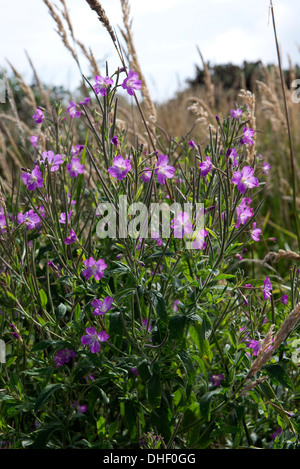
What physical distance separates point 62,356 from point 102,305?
0.30 m

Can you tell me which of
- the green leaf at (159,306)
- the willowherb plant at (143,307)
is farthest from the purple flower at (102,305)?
the green leaf at (159,306)

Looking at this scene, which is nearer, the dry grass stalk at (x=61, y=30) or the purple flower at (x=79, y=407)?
the purple flower at (x=79, y=407)

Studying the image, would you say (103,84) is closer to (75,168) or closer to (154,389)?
(75,168)

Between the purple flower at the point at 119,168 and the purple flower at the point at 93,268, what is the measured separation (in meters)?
0.26

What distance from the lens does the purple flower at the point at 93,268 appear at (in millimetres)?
1503

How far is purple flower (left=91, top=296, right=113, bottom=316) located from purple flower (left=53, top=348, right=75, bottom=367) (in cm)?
26

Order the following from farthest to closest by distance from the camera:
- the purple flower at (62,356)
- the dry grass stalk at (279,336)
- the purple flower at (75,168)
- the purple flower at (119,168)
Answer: the purple flower at (75,168) < the purple flower at (62,356) < the purple flower at (119,168) < the dry grass stalk at (279,336)

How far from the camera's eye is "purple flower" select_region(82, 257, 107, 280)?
150 cm

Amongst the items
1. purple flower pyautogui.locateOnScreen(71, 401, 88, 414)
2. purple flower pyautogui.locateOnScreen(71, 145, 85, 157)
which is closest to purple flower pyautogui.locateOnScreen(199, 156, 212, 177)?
purple flower pyautogui.locateOnScreen(71, 145, 85, 157)

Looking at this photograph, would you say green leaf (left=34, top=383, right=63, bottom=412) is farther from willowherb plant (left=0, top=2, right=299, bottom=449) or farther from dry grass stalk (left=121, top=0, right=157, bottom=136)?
dry grass stalk (left=121, top=0, right=157, bottom=136)

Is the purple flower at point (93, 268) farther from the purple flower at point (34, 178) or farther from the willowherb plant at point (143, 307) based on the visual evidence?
the purple flower at point (34, 178)

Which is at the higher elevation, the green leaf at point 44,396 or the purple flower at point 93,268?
the purple flower at point 93,268

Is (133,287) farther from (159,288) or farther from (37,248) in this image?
(37,248)

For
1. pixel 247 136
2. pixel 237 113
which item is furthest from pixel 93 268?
pixel 237 113
